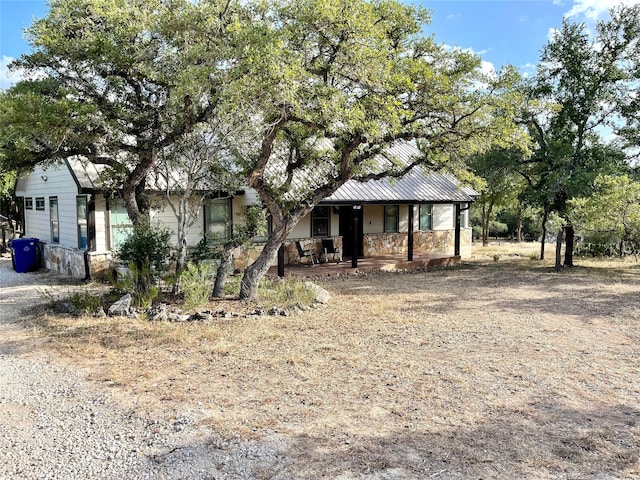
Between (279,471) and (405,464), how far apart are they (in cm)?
102

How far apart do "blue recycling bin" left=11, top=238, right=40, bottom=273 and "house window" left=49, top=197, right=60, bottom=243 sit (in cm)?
72

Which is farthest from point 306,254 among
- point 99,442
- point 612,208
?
point 99,442

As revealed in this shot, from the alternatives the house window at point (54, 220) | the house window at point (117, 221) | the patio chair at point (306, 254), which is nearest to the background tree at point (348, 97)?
the house window at point (117, 221)

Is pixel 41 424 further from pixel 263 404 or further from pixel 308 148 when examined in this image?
pixel 308 148

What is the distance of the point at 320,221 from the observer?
16469 millimetres

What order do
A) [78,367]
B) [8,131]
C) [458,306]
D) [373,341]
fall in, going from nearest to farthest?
[78,367], [373,341], [8,131], [458,306]

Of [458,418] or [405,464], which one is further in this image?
[458,418]

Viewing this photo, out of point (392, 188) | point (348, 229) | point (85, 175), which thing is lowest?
point (348, 229)

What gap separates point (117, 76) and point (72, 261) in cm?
701

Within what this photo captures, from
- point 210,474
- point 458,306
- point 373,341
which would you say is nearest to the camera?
point 210,474

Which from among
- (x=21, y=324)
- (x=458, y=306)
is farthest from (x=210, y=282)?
(x=458, y=306)

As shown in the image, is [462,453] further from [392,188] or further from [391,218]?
[391,218]

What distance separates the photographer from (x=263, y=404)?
494 cm

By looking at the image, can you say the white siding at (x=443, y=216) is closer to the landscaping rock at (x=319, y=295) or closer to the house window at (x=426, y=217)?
the house window at (x=426, y=217)
